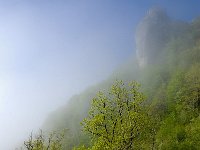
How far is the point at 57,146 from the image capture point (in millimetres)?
60719

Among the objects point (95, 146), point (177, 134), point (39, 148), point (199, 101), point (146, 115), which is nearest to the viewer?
point (95, 146)

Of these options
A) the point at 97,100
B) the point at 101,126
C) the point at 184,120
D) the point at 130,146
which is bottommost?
the point at 130,146

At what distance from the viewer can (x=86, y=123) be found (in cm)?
4597

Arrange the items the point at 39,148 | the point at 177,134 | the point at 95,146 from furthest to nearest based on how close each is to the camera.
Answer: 1. the point at 177,134
2. the point at 39,148
3. the point at 95,146

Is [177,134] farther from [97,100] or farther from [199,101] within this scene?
[97,100]

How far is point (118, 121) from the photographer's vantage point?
4547cm

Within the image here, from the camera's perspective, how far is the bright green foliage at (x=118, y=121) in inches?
1737

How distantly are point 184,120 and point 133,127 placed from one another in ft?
476

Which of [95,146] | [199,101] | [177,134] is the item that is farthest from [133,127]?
[199,101]

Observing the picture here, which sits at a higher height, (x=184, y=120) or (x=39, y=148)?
(x=184, y=120)

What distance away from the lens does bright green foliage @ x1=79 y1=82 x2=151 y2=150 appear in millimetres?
44125

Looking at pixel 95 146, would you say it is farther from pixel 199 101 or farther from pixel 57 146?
pixel 199 101

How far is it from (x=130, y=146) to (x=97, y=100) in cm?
687

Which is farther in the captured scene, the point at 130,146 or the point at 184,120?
the point at 184,120
